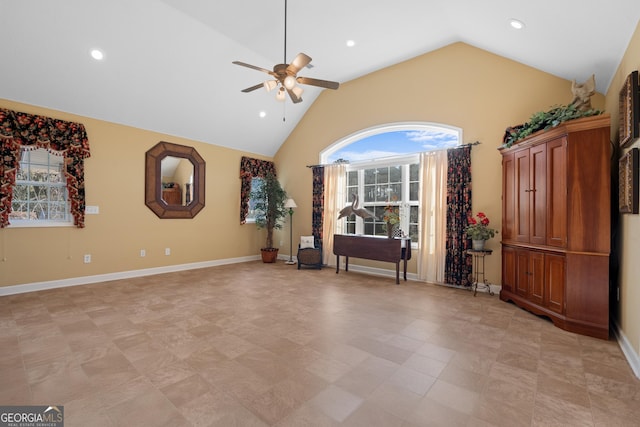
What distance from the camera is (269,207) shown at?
6.48m

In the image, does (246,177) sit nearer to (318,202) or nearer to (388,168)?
(318,202)

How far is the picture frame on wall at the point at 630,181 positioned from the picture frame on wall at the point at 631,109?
0.13 meters

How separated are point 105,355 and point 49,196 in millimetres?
3360

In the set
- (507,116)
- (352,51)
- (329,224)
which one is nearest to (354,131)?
(352,51)

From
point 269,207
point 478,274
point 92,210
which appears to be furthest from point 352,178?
point 92,210

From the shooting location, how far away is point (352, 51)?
457cm

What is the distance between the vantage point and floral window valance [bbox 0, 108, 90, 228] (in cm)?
377

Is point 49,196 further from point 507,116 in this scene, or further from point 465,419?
point 507,116

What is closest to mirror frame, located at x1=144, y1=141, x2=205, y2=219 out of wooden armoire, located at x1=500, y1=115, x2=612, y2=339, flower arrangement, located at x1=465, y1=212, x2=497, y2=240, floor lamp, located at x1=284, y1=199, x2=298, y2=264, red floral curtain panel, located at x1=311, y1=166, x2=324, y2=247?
floor lamp, located at x1=284, y1=199, x2=298, y2=264

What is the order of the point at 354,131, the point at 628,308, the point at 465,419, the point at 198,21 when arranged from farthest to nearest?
the point at 354,131
the point at 198,21
the point at 628,308
the point at 465,419

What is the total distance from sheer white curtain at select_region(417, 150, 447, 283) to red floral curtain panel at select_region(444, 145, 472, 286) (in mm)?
89

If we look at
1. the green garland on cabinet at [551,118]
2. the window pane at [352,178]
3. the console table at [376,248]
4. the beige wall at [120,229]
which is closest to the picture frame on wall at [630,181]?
the green garland on cabinet at [551,118]

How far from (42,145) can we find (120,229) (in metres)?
1.54

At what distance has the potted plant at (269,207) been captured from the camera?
6430mm
